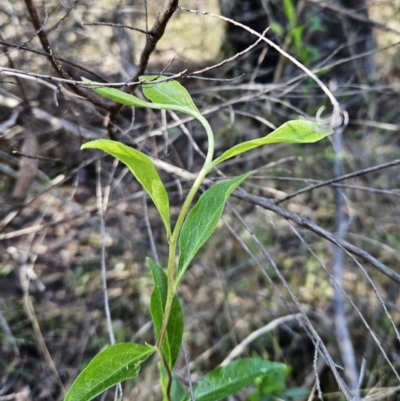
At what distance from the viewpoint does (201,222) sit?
65 cm

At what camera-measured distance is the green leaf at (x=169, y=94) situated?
64 centimetres

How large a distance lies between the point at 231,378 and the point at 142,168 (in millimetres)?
432

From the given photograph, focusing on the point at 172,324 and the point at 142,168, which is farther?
the point at 172,324

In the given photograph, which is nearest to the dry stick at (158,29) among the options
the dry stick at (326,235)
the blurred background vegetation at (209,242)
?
the dry stick at (326,235)

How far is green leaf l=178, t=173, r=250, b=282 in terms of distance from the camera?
0.63 metres

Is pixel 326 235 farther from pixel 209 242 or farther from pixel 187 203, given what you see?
pixel 209 242

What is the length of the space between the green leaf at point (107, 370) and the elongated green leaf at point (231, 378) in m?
0.18

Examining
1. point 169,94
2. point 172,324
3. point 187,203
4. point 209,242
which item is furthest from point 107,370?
point 209,242

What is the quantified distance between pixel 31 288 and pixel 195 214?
1.72m

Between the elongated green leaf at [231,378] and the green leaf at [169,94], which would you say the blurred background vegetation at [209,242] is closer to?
the elongated green leaf at [231,378]

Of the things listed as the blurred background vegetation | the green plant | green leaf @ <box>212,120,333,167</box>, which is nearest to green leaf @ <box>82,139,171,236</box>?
the green plant

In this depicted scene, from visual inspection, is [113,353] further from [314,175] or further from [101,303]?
[314,175]

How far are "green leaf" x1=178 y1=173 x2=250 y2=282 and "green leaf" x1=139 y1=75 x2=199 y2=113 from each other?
110 millimetres

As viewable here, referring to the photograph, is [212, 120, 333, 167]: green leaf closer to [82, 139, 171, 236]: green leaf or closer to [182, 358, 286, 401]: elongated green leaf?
[82, 139, 171, 236]: green leaf
